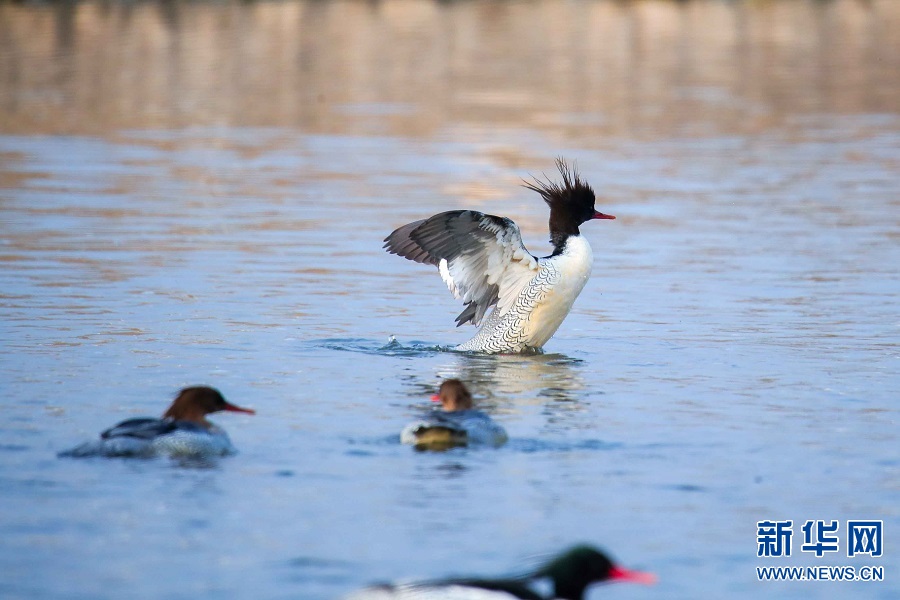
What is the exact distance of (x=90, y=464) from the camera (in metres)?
8.23

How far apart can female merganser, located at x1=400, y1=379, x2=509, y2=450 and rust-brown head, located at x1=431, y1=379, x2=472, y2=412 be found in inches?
16.0

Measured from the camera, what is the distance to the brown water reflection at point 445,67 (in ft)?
95.8

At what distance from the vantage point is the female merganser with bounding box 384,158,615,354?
12.1m

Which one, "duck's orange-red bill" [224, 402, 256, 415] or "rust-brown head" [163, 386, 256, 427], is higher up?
"rust-brown head" [163, 386, 256, 427]

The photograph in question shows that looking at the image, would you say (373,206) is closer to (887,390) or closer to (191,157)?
(191,157)

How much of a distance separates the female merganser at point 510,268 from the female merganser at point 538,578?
596 centimetres

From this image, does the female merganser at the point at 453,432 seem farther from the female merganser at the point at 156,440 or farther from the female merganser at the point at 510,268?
the female merganser at the point at 510,268

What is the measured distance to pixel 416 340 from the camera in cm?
1226

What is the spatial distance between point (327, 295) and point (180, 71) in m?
24.1

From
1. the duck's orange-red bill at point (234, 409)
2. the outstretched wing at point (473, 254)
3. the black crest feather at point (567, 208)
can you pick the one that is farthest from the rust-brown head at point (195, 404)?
the black crest feather at point (567, 208)

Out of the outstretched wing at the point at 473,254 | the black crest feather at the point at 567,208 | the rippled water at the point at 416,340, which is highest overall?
the black crest feather at the point at 567,208

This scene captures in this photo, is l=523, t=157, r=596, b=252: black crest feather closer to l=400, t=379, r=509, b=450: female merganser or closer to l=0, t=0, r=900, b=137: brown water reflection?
l=400, t=379, r=509, b=450: female merganser

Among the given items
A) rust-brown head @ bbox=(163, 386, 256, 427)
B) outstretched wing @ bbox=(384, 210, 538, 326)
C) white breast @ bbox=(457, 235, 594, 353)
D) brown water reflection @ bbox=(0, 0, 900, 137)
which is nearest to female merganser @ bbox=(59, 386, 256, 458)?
rust-brown head @ bbox=(163, 386, 256, 427)

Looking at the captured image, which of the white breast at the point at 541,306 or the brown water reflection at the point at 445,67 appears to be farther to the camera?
the brown water reflection at the point at 445,67
